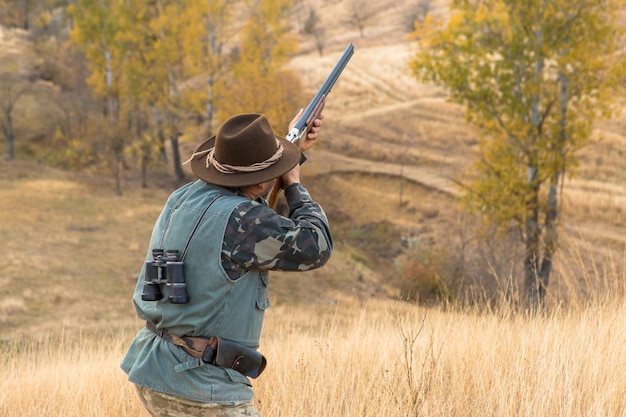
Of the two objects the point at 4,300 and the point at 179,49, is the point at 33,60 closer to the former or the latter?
the point at 179,49

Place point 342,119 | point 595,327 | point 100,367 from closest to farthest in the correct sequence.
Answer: point 595,327 < point 100,367 < point 342,119

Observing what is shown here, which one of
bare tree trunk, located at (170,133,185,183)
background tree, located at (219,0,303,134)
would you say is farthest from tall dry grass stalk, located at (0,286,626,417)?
Result: bare tree trunk, located at (170,133,185,183)

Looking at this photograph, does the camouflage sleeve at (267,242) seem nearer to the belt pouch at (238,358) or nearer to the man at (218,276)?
the man at (218,276)

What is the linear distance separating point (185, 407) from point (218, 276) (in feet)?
1.85

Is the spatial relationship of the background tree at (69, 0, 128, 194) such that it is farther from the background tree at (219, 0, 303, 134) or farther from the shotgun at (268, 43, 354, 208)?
the shotgun at (268, 43, 354, 208)

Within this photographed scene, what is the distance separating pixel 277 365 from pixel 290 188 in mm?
1941

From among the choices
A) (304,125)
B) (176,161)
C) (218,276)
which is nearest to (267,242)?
(218,276)

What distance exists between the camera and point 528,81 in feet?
46.4

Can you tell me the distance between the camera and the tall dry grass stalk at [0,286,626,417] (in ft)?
11.0

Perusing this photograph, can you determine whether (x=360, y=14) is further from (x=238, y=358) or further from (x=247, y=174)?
(x=238, y=358)

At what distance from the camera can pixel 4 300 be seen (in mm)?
15930

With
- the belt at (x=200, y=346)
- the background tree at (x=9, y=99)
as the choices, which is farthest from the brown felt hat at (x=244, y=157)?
the background tree at (x=9, y=99)

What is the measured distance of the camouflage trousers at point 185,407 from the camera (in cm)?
258

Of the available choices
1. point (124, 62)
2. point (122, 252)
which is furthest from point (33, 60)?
point (122, 252)
